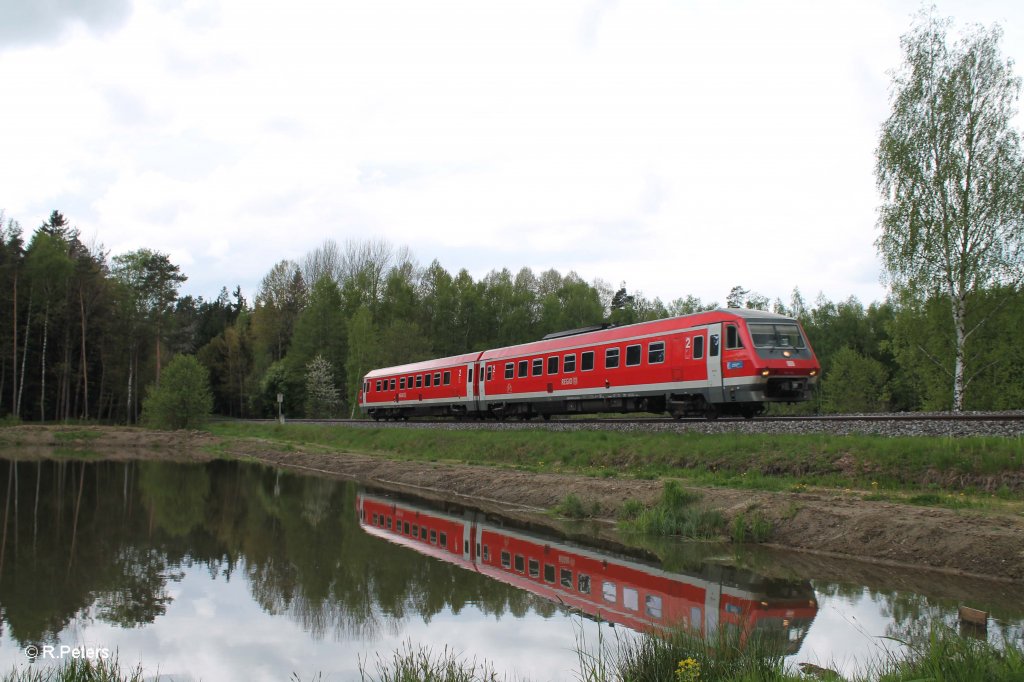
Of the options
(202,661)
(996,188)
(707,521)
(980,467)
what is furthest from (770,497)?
(996,188)

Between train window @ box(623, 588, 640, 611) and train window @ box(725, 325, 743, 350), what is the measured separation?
10822mm

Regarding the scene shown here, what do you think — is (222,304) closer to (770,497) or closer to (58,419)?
(58,419)

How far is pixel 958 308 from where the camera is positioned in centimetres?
2675

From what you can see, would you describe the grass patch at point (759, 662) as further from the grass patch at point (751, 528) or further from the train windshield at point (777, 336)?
the train windshield at point (777, 336)

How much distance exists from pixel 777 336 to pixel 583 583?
11359 mm

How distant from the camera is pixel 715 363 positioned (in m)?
19.7

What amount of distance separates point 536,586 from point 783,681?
5313mm

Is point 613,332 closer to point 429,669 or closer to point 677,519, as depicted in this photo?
point 677,519

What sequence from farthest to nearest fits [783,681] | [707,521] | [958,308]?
[958,308], [707,521], [783,681]

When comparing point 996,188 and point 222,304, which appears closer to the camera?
point 996,188

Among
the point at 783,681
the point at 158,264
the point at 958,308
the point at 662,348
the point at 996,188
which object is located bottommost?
the point at 783,681

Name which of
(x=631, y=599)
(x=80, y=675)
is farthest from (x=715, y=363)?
(x=80, y=675)

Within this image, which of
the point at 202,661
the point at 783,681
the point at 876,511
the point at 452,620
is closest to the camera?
the point at 783,681

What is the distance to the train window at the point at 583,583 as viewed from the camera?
9711 mm
